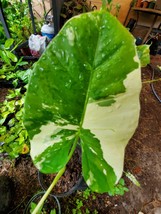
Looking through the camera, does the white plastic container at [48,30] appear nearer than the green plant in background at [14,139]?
No

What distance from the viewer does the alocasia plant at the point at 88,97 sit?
29 centimetres

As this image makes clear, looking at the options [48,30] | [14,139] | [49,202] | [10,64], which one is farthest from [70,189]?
[48,30]

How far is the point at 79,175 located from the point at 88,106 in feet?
2.14

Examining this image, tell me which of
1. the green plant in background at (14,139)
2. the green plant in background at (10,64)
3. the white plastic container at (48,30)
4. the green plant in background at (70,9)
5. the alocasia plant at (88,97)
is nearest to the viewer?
the alocasia plant at (88,97)

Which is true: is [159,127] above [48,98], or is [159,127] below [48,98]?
below

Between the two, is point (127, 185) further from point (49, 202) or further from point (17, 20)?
point (17, 20)

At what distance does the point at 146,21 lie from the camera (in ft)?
10.5

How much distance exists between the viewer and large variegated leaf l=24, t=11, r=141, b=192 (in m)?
0.29

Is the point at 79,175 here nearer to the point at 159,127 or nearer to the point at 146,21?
the point at 159,127

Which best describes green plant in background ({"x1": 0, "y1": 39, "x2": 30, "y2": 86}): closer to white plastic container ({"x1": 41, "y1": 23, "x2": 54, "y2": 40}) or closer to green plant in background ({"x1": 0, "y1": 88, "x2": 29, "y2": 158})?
green plant in background ({"x1": 0, "y1": 88, "x2": 29, "y2": 158})

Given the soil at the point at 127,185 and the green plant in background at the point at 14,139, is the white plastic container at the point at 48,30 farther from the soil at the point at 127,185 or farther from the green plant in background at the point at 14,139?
the green plant in background at the point at 14,139

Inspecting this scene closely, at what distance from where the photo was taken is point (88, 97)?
36cm

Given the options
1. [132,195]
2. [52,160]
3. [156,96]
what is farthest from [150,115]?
[52,160]

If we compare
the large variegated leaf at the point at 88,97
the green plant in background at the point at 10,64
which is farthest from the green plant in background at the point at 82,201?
the green plant in background at the point at 10,64
